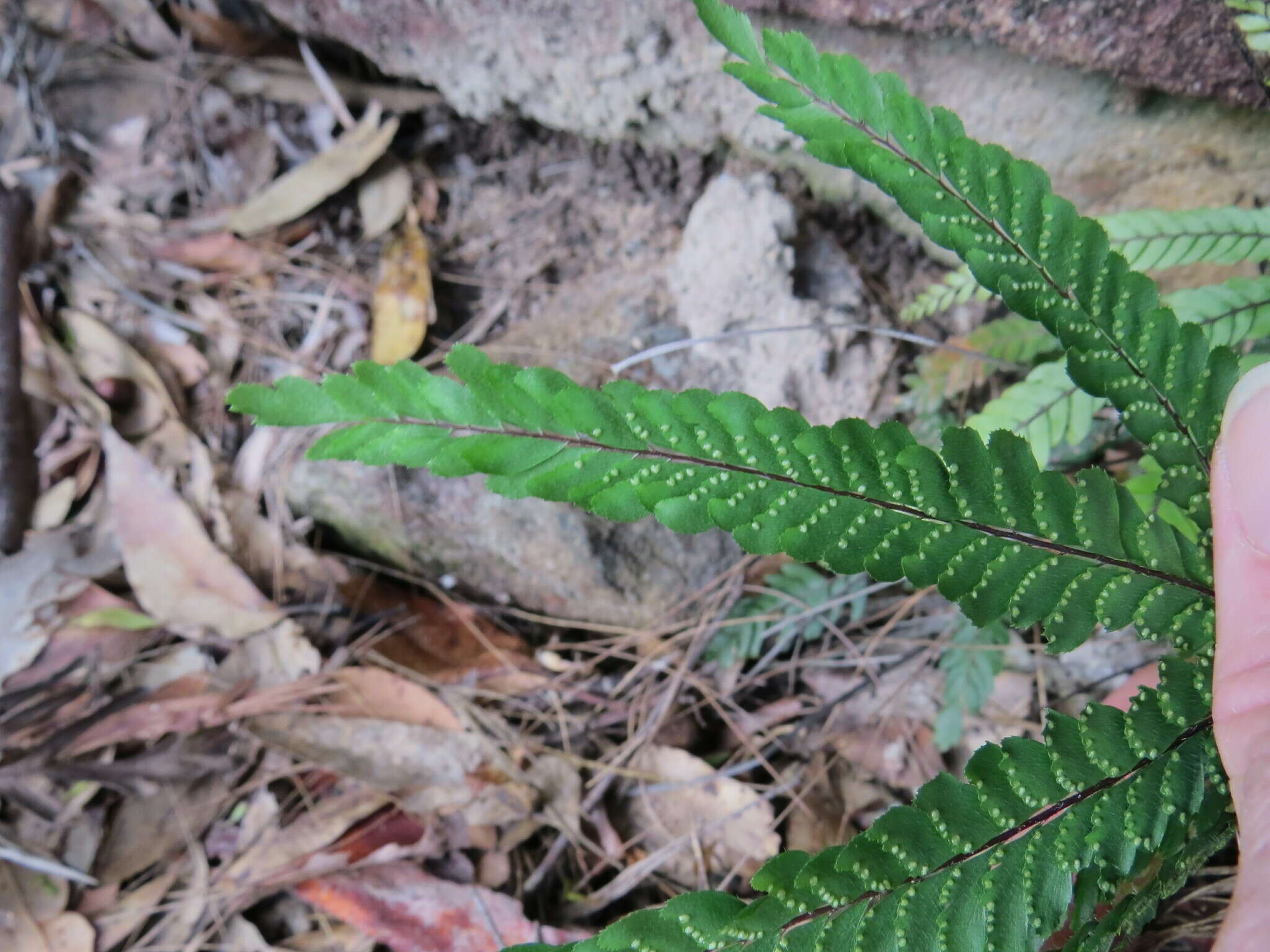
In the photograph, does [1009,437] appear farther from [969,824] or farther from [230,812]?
[230,812]

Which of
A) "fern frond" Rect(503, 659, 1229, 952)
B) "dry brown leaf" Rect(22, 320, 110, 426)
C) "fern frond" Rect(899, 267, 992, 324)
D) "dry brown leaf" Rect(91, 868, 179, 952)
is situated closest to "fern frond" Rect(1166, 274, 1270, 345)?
"fern frond" Rect(899, 267, 992, 324)

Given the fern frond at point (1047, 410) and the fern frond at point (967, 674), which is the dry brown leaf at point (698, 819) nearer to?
the fern frond at point (967, 674)

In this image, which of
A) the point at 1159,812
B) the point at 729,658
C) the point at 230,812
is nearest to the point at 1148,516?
the point at 1159,812

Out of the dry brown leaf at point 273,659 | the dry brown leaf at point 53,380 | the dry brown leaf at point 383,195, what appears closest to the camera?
the dry brown leaf at point 273,659

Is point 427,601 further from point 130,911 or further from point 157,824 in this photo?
point 130,911

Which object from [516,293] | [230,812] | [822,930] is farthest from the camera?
[516,293]

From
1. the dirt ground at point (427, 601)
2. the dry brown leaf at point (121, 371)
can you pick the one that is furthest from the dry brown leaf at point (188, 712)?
the dry brown leaf at point (121, 371)
